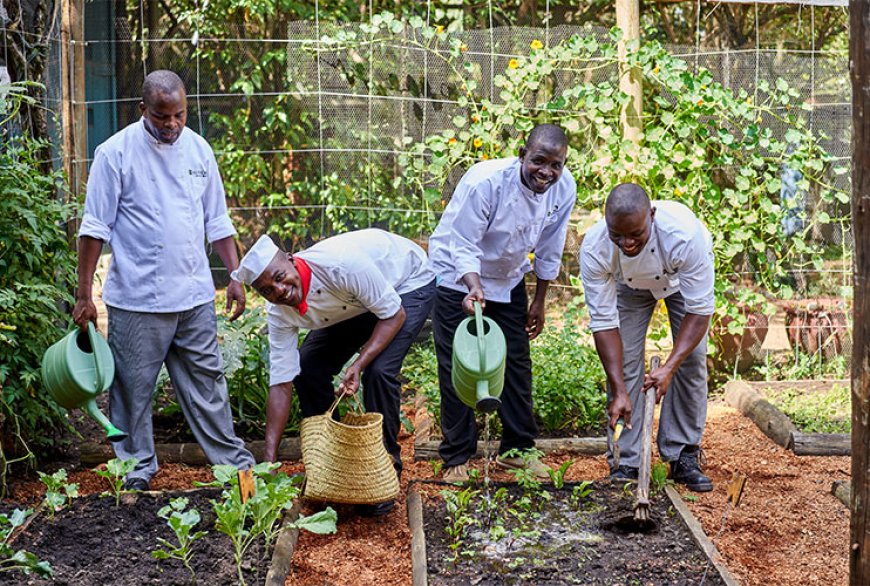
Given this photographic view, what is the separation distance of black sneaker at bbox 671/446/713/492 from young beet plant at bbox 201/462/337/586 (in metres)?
1.85

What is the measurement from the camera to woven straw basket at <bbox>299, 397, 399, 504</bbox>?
159 inches

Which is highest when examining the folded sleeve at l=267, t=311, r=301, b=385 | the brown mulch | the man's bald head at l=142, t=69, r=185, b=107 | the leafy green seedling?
the man's bald head at l=142, t=69, r=185, b=107

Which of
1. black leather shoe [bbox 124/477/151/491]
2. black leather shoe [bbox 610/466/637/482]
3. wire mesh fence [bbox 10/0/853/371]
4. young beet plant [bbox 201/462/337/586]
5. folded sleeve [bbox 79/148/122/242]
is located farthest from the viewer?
wire mesh fence [bbox 10/0/853/371]

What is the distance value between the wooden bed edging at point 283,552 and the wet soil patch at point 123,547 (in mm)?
39

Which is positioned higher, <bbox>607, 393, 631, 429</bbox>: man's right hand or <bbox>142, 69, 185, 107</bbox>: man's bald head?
<bbox>142, 69, 185, 107</bbox>: man's bald head

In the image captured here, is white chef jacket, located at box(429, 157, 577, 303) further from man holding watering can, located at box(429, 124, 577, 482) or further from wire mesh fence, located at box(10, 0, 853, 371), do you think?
wire mesh fence, located at box(10, 0, 853, 371)

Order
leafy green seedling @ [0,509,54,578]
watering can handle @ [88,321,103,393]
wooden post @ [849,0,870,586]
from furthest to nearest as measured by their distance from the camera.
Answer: watering can handle @ [88,321,103,393], leafy green seedling @ [0,509,54,578], wooden post @ [849,0,870,586]

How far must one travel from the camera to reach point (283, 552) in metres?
3.74

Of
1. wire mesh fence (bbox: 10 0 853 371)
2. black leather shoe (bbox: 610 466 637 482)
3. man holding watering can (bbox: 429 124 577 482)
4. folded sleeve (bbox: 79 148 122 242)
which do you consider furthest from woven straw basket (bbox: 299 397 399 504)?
wire mesh fence (bbox: 10 0 853 371)

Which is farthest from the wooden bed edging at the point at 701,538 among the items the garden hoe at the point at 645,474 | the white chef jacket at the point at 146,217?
the white chef jacket at the point at 146,217

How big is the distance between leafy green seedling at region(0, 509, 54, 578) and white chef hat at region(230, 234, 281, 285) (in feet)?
3.53

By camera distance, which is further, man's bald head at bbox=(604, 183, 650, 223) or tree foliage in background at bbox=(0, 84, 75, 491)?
tree foliage in background at bbox=(0, 84, 75, 491)

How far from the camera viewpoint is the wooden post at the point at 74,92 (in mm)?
5938

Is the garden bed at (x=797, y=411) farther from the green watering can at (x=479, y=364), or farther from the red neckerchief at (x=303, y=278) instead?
the red neckerchief at (x=303, y=278)
